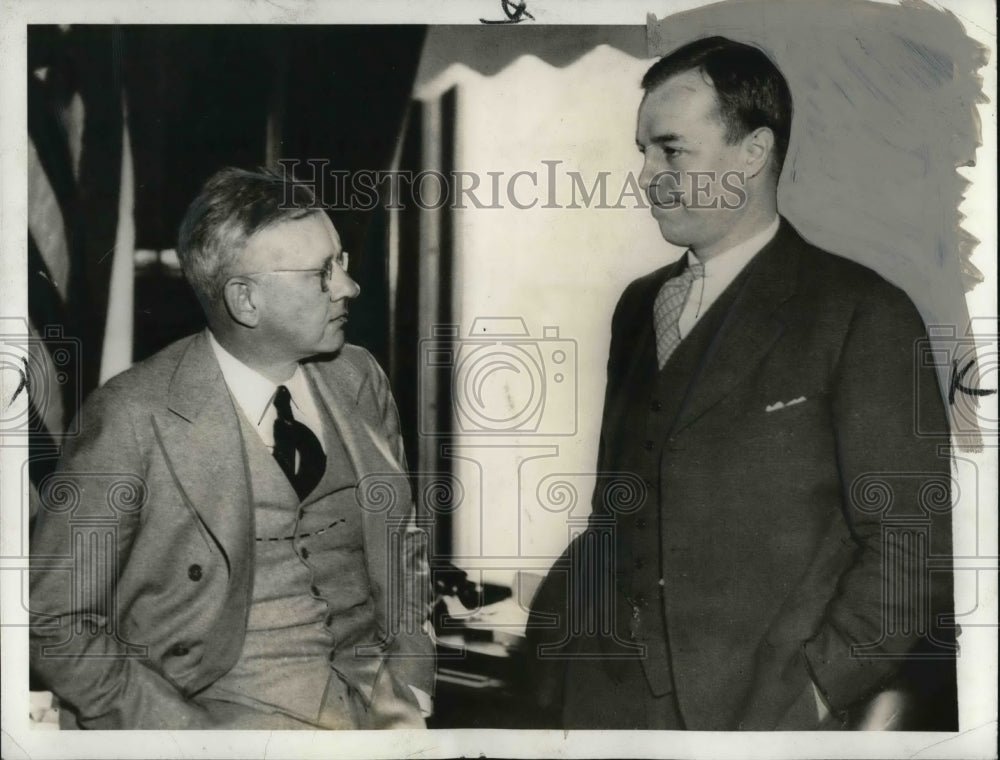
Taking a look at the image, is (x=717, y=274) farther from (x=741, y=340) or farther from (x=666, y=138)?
(x=666, y=138)

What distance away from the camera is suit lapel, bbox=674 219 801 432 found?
3.40 meters

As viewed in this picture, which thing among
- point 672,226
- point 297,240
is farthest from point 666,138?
point 297,240

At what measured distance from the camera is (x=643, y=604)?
3.44m

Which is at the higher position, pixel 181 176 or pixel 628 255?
pixel 181 176

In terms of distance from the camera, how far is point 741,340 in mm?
3408

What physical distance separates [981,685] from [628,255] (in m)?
1.67

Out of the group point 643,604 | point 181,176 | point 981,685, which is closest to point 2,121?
point 181,176

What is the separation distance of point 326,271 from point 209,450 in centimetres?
63

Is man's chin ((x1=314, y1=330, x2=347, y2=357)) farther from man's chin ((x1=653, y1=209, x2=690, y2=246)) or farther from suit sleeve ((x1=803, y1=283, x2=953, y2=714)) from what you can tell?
suit sleeve ((x1=803, y1=283, x2=953, y2=714))

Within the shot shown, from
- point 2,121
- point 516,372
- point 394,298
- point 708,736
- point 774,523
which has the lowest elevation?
point 708,736

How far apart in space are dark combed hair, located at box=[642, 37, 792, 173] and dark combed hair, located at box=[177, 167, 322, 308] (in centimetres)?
112

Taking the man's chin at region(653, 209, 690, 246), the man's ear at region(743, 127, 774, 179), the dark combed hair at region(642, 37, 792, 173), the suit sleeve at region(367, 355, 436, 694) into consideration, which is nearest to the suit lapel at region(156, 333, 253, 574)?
the suit sleeve at region(367, 355, 436, 694)

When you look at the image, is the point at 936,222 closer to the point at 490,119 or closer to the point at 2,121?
the point at 490,119

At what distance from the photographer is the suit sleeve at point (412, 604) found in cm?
348
